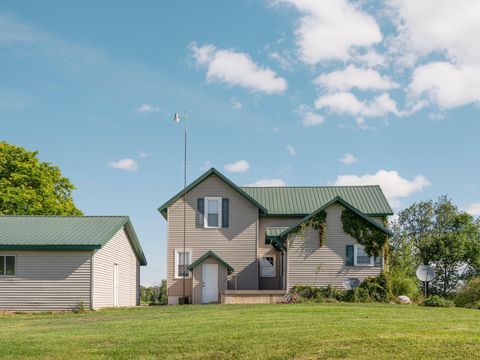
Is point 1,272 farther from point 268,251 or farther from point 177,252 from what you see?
point 268,251

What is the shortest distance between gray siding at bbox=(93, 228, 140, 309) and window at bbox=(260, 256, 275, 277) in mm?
7088

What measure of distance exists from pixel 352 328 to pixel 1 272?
729 inches

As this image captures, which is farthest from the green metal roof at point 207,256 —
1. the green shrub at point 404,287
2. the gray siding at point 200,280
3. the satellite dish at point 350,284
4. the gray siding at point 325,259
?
the green shrub at point 404,287

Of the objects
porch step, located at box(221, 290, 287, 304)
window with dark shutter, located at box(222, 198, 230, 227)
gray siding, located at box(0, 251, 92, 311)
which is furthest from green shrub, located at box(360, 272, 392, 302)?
gray siding, located at box(0, 251, 92, 311)

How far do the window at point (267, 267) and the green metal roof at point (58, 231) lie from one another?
7.75 meters

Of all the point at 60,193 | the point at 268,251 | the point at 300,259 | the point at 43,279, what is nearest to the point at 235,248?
the point at 268,251

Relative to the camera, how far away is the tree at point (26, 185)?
4640cm

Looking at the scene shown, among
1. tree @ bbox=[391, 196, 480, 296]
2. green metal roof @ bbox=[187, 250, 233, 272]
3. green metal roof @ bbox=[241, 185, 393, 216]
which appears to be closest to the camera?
green metal roof @ bbox=[187, 250, 233, 272]

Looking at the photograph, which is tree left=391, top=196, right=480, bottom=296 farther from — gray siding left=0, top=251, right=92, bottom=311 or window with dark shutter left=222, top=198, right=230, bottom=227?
gray siding left=0, top=251, right=92, bottom=311

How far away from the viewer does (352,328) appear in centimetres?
1587

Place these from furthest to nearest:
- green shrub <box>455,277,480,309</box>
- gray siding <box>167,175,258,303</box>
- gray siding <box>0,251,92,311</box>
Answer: gray siding <box>167,175,258,303</box> → green shrub <box>455,277,480,309</box> → gray siding <box>0,251,92,311</box>

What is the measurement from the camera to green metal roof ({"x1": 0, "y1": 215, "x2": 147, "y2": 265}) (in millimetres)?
28344

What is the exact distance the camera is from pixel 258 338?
1473 cm

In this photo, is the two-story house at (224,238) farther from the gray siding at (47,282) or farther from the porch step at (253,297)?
the gray siding at (47,282)
